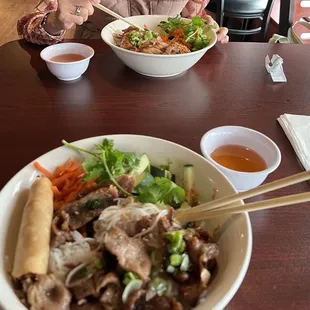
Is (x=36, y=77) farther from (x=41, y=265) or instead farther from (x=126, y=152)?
(x=41, y=265)

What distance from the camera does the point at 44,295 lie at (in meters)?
0.61

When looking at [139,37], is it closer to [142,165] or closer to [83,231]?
[142,165]

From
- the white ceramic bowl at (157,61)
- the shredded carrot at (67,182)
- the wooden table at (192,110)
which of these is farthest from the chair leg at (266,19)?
the shredded carrot at (67,182)

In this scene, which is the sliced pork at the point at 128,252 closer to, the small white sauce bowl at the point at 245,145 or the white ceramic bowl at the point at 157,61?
the small white sauce bowl at the point at 245,145

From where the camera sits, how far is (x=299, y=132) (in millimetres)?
1163

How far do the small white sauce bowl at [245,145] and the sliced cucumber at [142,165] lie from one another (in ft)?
0.46

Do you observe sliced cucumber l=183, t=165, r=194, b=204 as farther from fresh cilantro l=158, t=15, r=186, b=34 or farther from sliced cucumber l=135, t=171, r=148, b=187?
fresh cilantro l=158, t=15, r=186, b=34

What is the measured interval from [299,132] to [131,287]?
2.47 ft

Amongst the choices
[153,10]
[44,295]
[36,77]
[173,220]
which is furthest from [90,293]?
[153,10]

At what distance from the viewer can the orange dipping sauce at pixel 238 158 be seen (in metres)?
0.97

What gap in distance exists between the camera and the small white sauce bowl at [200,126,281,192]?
2.92 feet

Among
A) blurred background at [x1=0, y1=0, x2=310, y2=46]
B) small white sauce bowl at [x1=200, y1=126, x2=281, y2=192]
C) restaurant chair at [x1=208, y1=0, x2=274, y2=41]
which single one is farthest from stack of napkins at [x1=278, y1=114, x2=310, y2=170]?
restaurant chair at [x1=208, y1=0, x2=274, y2=41]

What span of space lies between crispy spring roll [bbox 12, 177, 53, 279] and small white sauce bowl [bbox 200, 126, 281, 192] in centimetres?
37

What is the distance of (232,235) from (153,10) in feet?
4.89
